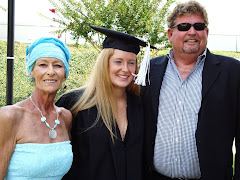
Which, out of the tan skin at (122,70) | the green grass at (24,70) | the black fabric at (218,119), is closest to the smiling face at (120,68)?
the tan skin at (122,70)

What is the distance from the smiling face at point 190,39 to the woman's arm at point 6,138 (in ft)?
5.72

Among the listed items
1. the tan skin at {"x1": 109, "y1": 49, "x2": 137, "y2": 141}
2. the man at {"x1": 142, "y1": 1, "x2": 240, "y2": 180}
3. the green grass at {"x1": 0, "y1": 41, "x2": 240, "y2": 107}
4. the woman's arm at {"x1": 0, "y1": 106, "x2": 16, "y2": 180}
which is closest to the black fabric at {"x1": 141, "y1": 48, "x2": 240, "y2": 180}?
the man at {"x1": 142, "y1": 1, "x2": 240, "y2": 180}

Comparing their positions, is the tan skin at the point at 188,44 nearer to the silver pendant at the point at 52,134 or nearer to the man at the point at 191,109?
the man at the point at 191,109

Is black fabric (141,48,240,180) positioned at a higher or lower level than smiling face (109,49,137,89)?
lower

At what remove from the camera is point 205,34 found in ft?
9.40

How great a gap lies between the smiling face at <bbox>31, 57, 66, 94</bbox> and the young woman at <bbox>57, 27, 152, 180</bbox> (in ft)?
1.54

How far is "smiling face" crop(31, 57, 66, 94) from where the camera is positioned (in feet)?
6.86

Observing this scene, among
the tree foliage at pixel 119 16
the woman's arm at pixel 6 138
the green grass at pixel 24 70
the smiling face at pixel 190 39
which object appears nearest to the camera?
the woman's arm at pixel 6 138

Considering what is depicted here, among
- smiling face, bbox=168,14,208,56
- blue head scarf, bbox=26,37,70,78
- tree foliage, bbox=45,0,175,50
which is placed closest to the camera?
blue head scarf, bbox=26,37,70,78

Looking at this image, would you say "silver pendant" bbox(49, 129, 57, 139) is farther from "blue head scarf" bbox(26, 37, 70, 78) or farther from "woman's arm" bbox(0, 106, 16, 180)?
"blue head scarf" bbox(26, 37, 70, 78)

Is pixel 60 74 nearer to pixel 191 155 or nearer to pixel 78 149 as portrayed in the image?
pixel 78 149

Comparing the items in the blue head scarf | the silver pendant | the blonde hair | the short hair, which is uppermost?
the short hair

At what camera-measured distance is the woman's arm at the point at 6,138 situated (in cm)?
187

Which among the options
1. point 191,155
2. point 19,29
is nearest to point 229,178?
point 191,155
